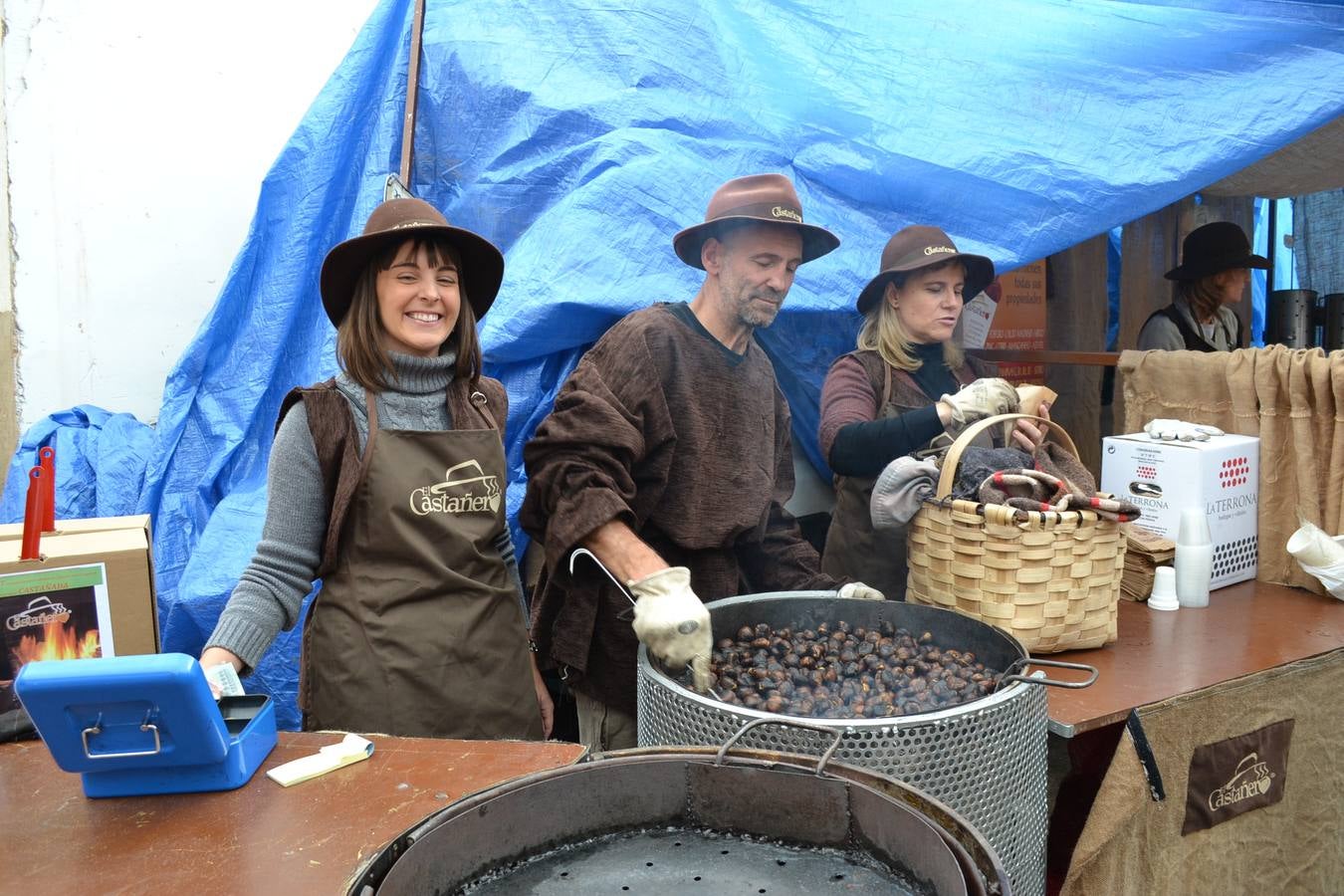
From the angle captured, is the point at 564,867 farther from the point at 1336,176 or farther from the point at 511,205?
the point at 1336,176

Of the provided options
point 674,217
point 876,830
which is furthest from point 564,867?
point 674,217

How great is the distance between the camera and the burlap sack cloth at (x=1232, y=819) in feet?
6.99

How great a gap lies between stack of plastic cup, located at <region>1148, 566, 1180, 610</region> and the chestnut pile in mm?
1048

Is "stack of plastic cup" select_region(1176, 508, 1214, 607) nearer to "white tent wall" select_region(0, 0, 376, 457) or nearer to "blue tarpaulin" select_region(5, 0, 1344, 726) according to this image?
"blue tarpaulin" select_region(5, 0, 1344, 726)

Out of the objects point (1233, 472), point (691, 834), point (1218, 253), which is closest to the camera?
point (691, 834)

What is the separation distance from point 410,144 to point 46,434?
6.63 ft

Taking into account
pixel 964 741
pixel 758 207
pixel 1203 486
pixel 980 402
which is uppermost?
pixel 758 207

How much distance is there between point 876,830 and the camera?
3.94 feet

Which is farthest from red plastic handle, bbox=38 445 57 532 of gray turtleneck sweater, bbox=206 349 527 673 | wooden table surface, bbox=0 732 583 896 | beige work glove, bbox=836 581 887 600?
beige work glove, bbox=836 581 887 600

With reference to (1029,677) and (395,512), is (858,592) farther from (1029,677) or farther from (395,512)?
(395,512)

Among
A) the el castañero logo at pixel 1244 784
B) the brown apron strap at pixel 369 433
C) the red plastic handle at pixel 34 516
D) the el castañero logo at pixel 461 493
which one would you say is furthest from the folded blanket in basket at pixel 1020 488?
the red plastic handle at pixel 34 516

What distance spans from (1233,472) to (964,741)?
188 centimetres

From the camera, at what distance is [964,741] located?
161cm

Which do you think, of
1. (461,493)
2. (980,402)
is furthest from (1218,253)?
(461,493)
